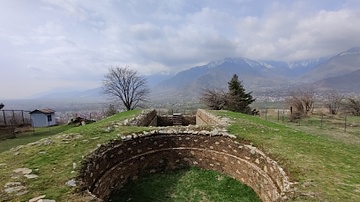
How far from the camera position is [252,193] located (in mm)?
8414

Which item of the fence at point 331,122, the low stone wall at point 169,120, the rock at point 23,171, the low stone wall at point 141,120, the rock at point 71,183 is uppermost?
the low stone wall at point 141,120

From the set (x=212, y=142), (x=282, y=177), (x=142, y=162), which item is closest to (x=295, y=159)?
(x=282, y=177)

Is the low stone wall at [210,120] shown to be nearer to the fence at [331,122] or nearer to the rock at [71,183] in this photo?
the rock at [71,183]

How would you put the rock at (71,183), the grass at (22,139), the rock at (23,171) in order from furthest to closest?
the grass at (22,139) < the rock at (23,171) < the rock at (71,183)

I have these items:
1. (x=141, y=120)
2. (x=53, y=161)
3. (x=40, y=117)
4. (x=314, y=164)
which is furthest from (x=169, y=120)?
(x=40, y=117)

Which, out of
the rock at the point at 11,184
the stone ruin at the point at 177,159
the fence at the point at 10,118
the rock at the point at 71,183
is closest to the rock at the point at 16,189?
the rock at the point at 11,184

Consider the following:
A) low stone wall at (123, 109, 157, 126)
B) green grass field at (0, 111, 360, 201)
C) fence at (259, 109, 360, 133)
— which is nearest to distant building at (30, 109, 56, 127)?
low stone wall at (123, 109, 157, 126)

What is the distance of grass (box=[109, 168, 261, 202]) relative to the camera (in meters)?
8.20

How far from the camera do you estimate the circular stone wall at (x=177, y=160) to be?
7570 mm

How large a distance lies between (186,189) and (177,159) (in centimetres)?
207

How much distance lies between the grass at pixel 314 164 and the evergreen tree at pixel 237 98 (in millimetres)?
29288

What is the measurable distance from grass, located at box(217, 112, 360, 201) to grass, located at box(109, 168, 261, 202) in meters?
1.63

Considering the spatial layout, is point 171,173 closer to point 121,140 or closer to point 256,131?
point 121,140

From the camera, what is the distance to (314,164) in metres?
7.30
